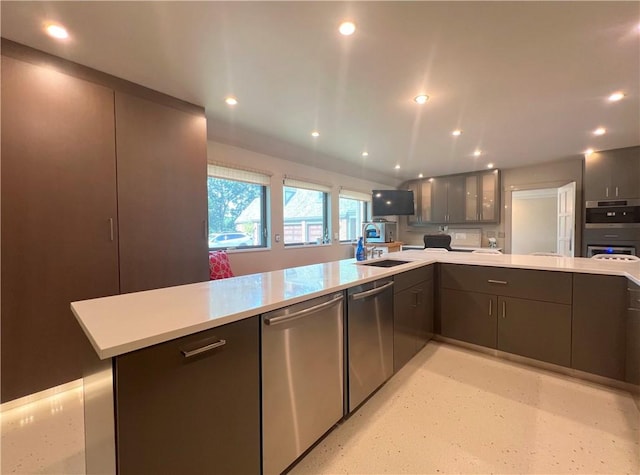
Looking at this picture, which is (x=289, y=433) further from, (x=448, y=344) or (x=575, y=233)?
(x=575, y=233)

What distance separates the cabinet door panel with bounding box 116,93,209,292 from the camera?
224 cm

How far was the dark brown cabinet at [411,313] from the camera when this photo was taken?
2.16 metres

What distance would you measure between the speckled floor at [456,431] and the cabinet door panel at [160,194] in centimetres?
99

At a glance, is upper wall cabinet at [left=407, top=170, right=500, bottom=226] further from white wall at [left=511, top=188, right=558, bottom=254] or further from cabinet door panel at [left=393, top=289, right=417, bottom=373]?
cabinet door panel at [left=393, top=289, right=417, bottom=373]

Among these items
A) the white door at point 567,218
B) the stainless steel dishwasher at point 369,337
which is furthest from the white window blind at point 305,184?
the white door at point 567,218

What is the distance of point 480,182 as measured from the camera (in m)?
5.64

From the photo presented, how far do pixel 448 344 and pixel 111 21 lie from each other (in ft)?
11.8

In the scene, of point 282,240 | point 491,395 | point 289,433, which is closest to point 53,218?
point 289,433

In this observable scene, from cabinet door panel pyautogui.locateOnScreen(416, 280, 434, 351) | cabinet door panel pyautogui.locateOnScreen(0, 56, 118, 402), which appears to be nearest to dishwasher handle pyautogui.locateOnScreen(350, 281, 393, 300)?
cabinet door panel pyautogui.locateOnScreen(416, 280, 434, 351)

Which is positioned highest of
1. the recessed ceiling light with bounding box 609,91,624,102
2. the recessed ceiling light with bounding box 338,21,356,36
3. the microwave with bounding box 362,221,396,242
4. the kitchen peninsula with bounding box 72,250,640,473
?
the recessed ceiling light with bounding box 338,21,356,36

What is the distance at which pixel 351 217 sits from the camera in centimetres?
595

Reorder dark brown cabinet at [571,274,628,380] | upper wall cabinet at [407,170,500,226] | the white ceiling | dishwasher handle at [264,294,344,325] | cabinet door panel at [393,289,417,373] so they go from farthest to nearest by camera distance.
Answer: upper wall cabinet at [407,170,500,226]
cabinet door panel at [393,289,417,373]
dark brown cabinet at [571,274,628,380]
the white ceiling
dishwasher handle at [264,294,344,325]

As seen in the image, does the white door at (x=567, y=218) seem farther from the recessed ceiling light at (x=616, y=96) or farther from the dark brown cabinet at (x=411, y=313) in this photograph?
the dark brown cabinet at (x=411, y=313)

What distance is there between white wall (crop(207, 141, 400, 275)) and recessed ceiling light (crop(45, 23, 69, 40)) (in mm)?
1597
